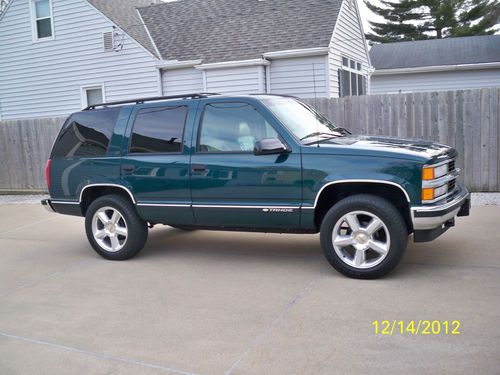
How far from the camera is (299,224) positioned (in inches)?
215

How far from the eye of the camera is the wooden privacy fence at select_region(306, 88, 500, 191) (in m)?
9.38

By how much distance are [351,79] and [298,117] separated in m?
11.4

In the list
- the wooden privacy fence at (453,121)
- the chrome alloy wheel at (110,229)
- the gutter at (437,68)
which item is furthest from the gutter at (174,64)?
the gutter at (437,68)

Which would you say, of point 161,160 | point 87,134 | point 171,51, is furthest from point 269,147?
point 171,51

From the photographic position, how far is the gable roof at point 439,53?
2294cm

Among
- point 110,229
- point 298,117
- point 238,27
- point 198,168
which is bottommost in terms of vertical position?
point 110,229

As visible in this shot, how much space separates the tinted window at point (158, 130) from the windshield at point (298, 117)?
1.07 meters

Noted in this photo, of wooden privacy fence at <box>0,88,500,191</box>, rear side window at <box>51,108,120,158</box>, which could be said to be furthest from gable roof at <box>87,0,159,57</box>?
rear side window at <box>51,108,120,158</box>

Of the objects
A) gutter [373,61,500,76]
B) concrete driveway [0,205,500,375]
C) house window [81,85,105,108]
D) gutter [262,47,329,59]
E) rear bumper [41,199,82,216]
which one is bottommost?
concrete driveway [0,205,500,375]

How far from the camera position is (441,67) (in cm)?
2261

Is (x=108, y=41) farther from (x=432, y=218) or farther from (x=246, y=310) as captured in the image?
(x=432, y=218)

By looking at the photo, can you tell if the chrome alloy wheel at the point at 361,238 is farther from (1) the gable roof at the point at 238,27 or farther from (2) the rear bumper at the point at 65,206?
(1) the gable roof at the point at 238,27

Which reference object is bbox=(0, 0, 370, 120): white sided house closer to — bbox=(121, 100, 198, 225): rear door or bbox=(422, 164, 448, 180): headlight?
bbox=(121, 100, 198, 225): rear door

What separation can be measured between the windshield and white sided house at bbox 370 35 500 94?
18180 mm
